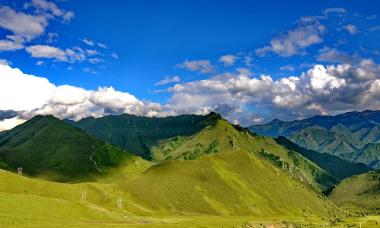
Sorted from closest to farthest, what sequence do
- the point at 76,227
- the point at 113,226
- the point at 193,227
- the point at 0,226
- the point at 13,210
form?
the point at 0,226 → the point at 76,227 → the point at 113,226 → the point at 13,210 → the point at 193,227

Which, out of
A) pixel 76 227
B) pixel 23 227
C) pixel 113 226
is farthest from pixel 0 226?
pixel 113 226

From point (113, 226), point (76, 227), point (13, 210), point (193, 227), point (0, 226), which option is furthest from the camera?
point (193, 227)

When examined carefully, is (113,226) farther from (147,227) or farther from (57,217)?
(57,217)

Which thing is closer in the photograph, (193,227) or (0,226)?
(0,226)

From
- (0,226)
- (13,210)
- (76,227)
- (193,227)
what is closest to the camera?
(0,226)

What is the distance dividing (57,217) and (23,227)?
47.8m

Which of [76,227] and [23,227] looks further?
[76,227]

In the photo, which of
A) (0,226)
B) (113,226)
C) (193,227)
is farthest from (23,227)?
(193,227)

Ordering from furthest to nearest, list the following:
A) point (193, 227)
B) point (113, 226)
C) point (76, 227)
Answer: point (193, 227), point (113, 226), point (76, 227)

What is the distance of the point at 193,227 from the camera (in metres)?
199

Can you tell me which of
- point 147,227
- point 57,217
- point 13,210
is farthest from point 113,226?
point 13,210

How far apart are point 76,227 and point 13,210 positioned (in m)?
43.9

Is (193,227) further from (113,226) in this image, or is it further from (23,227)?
(23,227)

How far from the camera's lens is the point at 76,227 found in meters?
→ 157
